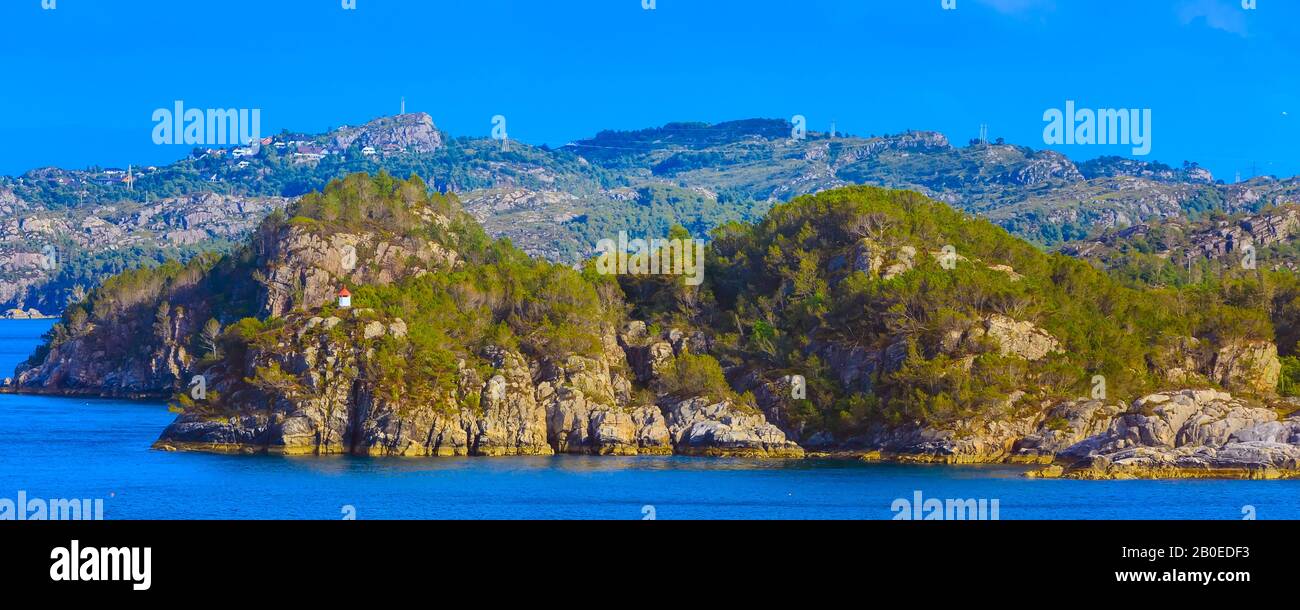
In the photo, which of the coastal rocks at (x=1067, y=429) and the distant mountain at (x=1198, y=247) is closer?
the coastal rocks at (x=1067, y=429)

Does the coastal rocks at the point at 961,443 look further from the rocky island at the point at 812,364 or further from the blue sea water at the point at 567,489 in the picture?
the blue sea water at the point at 567,489

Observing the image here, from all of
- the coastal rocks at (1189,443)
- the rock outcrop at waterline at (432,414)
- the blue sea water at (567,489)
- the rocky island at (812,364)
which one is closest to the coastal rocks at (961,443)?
the rocky island at (812,364)

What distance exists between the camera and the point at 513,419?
70.1 metres

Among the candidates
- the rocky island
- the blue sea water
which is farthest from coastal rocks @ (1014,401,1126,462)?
the blue sea water

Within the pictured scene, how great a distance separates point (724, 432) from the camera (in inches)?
2749

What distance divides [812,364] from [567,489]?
58.4ft

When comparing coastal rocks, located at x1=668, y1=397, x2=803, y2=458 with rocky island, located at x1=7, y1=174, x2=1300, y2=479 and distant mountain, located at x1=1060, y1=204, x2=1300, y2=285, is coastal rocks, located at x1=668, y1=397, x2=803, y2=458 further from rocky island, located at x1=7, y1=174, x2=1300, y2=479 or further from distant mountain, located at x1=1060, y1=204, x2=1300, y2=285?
distant mountain, located at x1=1060, y1=204, x2=1300, y2=285

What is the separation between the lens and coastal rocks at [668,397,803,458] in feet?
228

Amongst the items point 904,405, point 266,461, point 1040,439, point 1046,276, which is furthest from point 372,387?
point 1046,276

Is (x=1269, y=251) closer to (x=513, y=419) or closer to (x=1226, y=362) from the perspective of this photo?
(x=1226, y=362)

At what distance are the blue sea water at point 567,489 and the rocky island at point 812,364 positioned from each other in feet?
7.76

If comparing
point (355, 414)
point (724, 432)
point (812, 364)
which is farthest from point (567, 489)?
point (812, 364)

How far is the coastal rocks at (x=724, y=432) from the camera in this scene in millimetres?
69438

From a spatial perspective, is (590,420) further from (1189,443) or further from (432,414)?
(1189,443)
